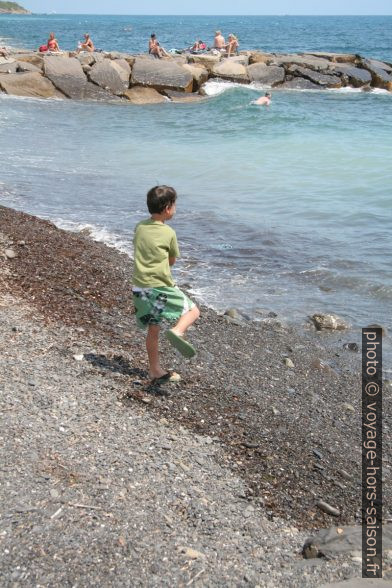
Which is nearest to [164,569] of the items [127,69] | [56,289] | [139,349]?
[139,349]

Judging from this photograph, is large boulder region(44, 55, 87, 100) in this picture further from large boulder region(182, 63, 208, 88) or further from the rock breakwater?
large boulder region(182, 63, 208, 88)

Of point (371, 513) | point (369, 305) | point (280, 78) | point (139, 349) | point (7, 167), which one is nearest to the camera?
point (371, 513)

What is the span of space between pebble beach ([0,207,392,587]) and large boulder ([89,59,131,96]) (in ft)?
81.3

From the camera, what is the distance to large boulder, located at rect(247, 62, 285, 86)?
35.4m

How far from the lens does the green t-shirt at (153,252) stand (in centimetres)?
553

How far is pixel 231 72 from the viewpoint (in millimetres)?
34500

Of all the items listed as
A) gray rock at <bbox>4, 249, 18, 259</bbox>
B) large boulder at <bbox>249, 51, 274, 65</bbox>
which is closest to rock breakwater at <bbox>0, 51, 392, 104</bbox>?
large boulder at <bbox>249, 51, 274, 65</bbox>

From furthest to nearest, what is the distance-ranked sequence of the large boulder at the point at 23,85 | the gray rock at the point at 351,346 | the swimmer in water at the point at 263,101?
the large boulder at the point at 23,85 < the swimmer in water at the point at 263,101 < the gray rock at the point at 351,346

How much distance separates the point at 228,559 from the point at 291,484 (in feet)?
3.35

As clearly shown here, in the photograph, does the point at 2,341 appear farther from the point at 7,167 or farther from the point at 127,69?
the point at 127,69

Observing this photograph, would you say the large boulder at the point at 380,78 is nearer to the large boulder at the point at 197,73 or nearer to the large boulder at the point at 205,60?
the large boulder at the point at 205,60

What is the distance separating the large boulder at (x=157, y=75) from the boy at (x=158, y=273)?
27.5m

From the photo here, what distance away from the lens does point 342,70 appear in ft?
121

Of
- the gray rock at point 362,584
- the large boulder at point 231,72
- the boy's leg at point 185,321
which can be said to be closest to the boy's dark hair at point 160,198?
the boy's leg at point 185,321
